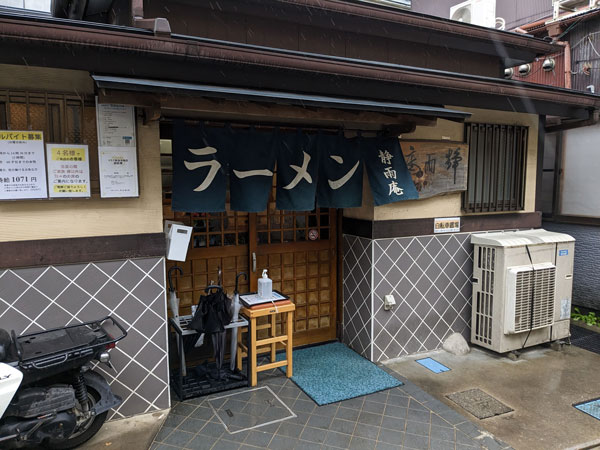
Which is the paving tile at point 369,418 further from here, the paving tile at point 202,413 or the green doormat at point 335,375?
the paving tile at point 202,413

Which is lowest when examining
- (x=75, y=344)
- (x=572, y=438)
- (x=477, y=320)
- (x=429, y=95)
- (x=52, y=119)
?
(x=572, y=438)

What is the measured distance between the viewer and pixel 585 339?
25.4 feet

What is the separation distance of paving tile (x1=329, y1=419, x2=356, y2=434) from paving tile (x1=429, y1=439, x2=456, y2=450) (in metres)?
0.86

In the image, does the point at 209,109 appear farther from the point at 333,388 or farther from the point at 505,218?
the point at 505,218

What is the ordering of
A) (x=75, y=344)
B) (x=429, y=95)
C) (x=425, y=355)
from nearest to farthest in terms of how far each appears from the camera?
(x=75, y=344), (x=429, y=95), (x=425, y=355)

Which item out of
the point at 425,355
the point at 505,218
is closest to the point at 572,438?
the point at 425,355

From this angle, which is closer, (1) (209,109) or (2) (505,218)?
(1) (209,109)

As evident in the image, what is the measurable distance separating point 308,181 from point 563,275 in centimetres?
477

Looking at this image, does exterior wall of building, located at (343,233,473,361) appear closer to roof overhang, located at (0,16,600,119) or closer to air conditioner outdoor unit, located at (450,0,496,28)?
roof overhang, located at (0,16,600,119)

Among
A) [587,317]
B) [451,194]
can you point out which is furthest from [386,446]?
[587,317]

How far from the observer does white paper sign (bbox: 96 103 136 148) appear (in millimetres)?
4570

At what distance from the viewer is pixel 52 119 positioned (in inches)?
173

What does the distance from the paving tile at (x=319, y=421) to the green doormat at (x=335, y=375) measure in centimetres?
29

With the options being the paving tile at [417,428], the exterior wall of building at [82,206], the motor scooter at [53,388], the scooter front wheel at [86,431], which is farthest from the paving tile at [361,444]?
the exterior wall of building at [82,206]
